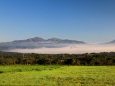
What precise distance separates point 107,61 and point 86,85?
49.8 m

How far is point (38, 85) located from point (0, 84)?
2.97 metres

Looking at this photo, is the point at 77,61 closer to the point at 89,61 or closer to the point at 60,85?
the point at 89,61

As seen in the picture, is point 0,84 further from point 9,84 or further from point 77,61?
point 77,61

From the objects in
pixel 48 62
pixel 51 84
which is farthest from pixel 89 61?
pixel 51 84

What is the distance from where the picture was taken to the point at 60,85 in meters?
20.1

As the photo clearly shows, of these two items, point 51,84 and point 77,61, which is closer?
point 51,84

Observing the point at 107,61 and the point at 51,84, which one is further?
the point at 107,61

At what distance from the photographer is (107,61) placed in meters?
68.8

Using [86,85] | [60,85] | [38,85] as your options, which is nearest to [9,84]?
[38,85]

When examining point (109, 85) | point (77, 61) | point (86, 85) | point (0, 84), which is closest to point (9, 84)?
point (0, 84)

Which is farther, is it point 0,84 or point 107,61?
→ point 107,61

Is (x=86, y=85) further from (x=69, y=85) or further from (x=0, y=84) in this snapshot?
(x=0, y=84)

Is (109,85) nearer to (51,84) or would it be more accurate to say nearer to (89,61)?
(51,84)

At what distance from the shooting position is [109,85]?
1986cm
